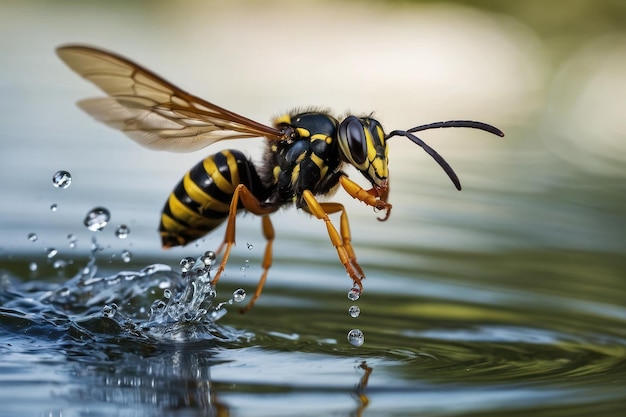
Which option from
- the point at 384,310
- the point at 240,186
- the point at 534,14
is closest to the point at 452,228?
the point at 384,310

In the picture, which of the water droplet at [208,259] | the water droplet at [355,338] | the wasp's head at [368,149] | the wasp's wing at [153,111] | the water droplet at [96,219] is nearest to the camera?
the wasp's wing at [153,111]

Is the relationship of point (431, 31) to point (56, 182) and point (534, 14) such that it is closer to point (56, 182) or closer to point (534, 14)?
point (534, 14)

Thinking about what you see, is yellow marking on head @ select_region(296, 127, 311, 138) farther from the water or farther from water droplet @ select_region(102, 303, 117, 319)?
water droplet @ select_region(102, 303, 117, 319)

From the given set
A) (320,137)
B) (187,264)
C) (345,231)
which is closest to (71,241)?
(187,264)

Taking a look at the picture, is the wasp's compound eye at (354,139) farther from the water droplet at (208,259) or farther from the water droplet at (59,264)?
the water droplet at (59,264)

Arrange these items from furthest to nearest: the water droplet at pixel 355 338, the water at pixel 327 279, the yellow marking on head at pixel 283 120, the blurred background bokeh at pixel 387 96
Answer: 1. the blurred background bokeh at pixel 387 96
2. the yellow marking on head at pixel 283 120
3. the water droplet at pixel 355 338
4. the water at pixel 327 279

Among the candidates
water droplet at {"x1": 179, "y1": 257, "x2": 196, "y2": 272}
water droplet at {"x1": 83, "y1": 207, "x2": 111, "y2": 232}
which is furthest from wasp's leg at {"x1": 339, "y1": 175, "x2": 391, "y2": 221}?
water droplet at {"x1": 83, "y1": 207, "x2": 111, "y2": 232}

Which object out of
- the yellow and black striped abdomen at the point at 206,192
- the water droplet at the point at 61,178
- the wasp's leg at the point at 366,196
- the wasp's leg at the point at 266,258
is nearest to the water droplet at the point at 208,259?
the yellow and black striped abdomen at the point at 206,192

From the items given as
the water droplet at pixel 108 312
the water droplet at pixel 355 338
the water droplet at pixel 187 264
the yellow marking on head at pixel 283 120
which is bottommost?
the water droplet at pixel 355 338

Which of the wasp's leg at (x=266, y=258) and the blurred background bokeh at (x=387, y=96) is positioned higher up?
the blurred background bokeh at (x=387, y=96)
